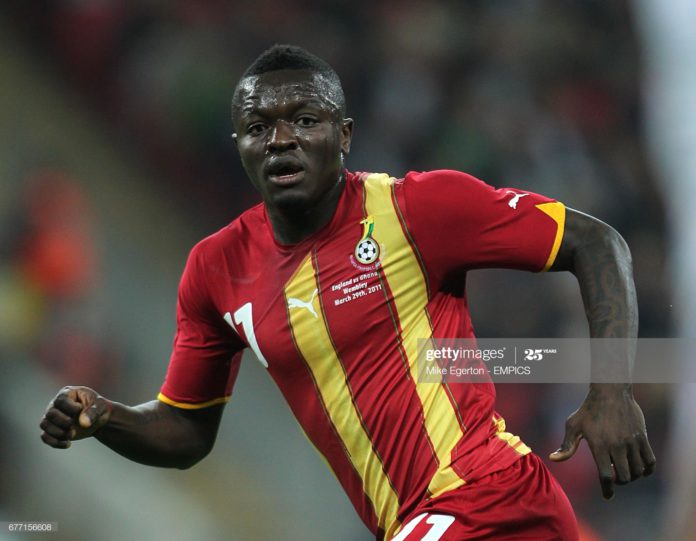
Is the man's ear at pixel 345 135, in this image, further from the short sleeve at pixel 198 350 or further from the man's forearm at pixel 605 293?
the man's forearm at pixel 605 293

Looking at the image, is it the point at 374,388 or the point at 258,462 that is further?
the point at 258,462

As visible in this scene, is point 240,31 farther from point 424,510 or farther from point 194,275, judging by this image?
point 424,510

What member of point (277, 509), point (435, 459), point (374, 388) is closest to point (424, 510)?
point (435, 459)

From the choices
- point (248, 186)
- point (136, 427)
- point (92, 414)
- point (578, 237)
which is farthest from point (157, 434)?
point (248, 186)

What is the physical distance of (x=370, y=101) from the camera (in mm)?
6613

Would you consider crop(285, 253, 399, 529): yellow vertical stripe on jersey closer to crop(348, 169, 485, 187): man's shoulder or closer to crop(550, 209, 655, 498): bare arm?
crop(348, 169, 485, 187): man's shoulder

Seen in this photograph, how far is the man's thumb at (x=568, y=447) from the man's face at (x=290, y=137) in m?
1.06

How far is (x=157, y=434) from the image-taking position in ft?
11.0

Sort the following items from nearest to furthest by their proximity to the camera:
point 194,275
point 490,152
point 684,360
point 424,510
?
1. point 424,510
2. point 194,275
3. point 684,360
4. point 490,152

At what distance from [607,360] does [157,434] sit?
1.57 meters

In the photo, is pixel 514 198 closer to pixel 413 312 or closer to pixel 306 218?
pixel 413 312

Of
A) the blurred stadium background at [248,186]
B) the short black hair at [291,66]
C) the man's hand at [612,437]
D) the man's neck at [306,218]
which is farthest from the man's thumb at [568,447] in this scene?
→ the blurred stadium background at [248,186]

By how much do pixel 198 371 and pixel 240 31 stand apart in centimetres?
396

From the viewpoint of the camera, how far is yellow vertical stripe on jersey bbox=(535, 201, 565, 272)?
2807mm
